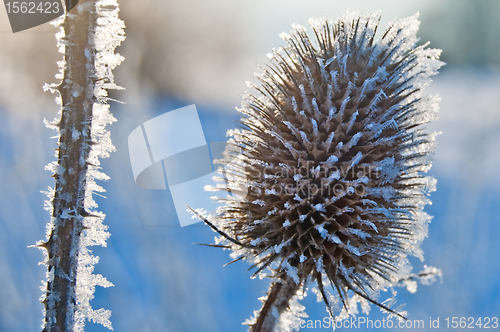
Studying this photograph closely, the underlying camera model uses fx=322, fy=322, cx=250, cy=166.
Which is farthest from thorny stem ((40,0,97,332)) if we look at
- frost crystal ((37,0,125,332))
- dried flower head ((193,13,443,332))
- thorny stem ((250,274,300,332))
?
thorny stem ((250,274,300,332))

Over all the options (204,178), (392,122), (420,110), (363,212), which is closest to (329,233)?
(363,212)

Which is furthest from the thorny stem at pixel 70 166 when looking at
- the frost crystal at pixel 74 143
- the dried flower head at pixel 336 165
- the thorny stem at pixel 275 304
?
the thorny stem at pixel 275 304

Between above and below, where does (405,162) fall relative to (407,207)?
above

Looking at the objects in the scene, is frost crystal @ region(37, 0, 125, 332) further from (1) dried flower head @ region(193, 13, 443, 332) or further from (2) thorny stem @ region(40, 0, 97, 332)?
(1) dried flower head @ region(193, 13, 443, 332)

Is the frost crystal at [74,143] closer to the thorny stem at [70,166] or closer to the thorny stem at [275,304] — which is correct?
the thorny stem at [70,166]

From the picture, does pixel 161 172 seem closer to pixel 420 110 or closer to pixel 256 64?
pixel 256 64

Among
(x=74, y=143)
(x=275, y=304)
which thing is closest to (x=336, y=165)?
(x=275, y=304)

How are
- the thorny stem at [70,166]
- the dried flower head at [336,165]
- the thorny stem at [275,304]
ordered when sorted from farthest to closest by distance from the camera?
the thorny stem at [275,304] → the dried flower head at [336,165] → the thorny stem at [70,166]

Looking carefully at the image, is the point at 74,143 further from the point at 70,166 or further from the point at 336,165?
the point at 336,165
